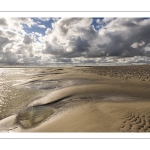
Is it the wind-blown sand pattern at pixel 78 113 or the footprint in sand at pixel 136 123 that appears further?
the wind-blown sand pattern at pixel 78 113

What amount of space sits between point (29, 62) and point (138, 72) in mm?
8524

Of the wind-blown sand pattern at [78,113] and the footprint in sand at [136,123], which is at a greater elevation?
the wind-blown sand pattern at [78,113]

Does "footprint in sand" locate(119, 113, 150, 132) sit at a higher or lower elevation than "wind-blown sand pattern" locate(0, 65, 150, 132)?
lower

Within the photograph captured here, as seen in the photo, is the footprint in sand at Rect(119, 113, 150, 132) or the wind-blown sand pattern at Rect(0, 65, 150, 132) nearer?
the footprint in sand at Rect(119, 113, 150, 132)

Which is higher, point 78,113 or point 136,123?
point 78,113

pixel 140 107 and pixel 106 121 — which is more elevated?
pixel 140 107

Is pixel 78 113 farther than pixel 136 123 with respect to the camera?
Yes
